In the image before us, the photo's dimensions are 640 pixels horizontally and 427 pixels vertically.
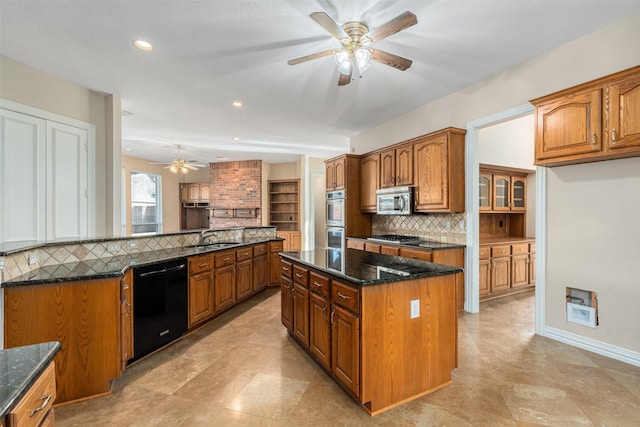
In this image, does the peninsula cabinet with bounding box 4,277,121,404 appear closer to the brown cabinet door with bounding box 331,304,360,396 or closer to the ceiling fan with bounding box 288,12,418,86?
the brown cabinet door with bounding box 331,304,360,396

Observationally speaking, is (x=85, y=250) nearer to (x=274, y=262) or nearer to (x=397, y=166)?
(x=274, y=262)

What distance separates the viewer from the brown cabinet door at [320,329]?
7.29ft

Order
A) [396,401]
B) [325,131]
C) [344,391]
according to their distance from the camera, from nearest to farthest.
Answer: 1. [396,401]
2. [344,391]
3. [325,131]

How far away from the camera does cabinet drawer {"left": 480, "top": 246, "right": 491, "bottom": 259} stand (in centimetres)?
418

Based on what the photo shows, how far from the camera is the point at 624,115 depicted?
2281 mm

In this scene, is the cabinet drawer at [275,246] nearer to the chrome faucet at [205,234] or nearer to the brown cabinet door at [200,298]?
the chrome faucet at [205,234]

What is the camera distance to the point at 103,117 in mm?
3955

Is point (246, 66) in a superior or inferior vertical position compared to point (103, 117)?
superior

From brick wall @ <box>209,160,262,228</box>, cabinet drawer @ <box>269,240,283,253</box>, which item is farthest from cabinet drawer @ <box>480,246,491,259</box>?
brick wall @ <box>209,160,262,228</box>

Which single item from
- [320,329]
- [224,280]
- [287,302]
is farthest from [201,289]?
[320,329]

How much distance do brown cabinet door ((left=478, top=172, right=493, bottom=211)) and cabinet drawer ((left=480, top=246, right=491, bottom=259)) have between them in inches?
31.4

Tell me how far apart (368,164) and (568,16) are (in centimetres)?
328

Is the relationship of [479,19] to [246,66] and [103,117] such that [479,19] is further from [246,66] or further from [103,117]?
[103,117]

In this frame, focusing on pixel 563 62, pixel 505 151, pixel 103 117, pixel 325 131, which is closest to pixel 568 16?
pixel 563 62
